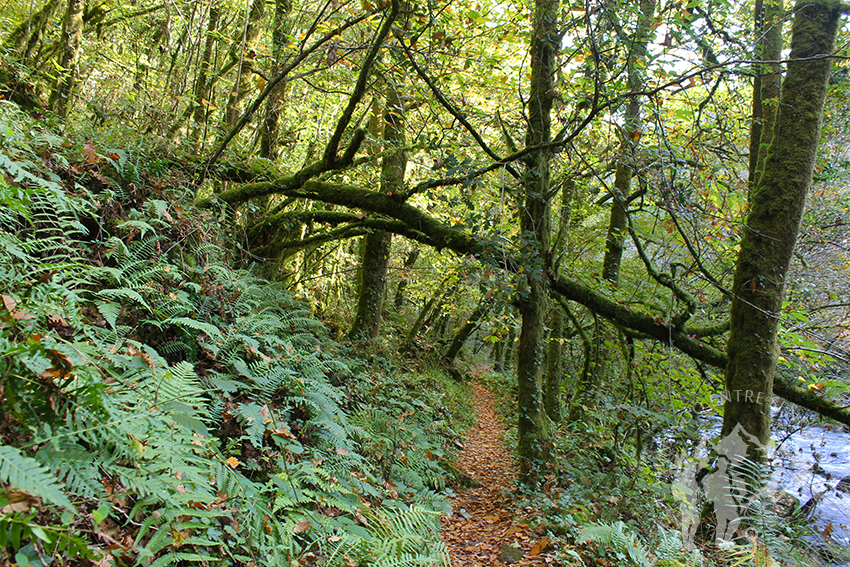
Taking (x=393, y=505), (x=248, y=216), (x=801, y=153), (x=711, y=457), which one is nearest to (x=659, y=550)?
(x=711, y=457)

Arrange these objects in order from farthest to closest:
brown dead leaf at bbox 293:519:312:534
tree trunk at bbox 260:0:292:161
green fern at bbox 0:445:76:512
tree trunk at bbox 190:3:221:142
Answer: tree trunk at bbox 190:3:221:142, tree trunk at bbox 260:0:292:161, brown dead leaf at bbox 293:519:312:534, green fern at bbox 0:445:76:512

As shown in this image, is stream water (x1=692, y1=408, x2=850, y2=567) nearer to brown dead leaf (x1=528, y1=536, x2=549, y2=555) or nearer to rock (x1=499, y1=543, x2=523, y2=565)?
brown dead leaf (x1=528, y1=536, x2=549, y2=555)

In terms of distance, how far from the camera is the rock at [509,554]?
4.46m

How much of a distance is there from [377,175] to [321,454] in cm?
643

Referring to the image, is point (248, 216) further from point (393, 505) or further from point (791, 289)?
point (791, 289)

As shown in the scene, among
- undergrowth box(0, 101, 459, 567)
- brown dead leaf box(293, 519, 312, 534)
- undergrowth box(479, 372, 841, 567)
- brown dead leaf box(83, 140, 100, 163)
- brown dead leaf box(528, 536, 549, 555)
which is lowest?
brown dead leaf box(528, 536, 549, 555)

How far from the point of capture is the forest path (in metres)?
4.48

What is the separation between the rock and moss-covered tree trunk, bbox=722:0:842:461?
2.55 meters

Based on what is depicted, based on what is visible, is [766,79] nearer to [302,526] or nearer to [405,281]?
[302,526]

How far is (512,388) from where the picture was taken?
49.0 feet

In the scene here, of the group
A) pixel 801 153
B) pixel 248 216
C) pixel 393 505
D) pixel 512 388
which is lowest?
pixel 512 388

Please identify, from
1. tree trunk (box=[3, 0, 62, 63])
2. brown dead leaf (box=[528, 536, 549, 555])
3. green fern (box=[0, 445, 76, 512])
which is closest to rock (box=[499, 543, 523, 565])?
brown dead leaf (box=[528, 536, 549, 555])

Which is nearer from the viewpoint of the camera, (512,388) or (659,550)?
(659,550)

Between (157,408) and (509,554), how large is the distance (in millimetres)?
3933
